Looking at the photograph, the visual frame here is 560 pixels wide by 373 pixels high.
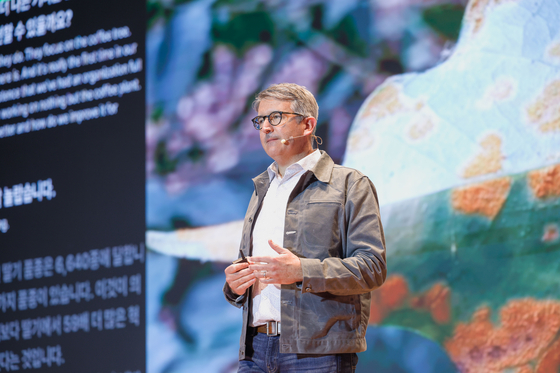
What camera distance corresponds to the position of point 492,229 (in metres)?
2.90

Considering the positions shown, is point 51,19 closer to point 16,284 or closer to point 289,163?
point 16,284

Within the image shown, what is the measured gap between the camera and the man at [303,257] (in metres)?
1.79

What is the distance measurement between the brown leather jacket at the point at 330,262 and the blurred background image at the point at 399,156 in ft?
3.72

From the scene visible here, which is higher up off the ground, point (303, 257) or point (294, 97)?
point (294, 97)

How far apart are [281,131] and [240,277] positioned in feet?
1.59

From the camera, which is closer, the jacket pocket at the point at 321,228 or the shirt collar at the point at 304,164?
the jacket pocket at the point at 321,228

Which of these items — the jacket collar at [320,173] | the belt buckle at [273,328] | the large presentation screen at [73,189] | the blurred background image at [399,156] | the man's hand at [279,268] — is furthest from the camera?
the large presentation screen at [73,189]

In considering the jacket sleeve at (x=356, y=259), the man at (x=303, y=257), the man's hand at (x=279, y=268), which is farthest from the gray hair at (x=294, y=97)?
the man's hand at (x=279, y=268)

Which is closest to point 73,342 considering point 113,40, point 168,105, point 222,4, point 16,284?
point 16,284

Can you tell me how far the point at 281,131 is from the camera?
80.4 inches

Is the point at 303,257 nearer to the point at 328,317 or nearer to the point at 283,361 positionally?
the point at 328,317

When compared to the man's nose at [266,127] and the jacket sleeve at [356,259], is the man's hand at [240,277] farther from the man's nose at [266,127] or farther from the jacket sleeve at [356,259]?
the man's nose at [266,127]

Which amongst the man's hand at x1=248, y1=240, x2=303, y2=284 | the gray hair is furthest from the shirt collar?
the man's hand at x1=248, y1=240, x2=303, y2=284

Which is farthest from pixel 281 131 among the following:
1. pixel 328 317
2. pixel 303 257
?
pixel 328 317
